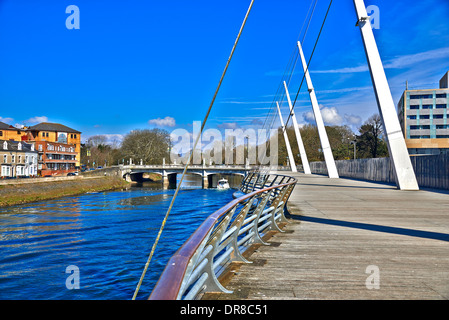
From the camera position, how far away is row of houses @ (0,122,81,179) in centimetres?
7131

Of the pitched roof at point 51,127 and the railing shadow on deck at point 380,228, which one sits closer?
the railing shadow on deck at point 380,228

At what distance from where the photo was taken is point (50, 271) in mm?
13703

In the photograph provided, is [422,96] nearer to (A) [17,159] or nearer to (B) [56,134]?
(A) [17,159]

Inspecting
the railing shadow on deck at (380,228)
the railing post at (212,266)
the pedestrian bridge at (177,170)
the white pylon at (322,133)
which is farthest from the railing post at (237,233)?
the pedestrian bridge at (177,170)

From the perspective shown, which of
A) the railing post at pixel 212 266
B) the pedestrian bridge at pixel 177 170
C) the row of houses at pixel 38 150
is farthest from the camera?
the pedestrian bridge at pixel 177 170

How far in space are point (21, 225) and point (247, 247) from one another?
2411 cm

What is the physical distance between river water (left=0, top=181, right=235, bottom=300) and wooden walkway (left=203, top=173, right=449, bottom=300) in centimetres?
445

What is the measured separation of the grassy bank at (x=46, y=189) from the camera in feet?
138

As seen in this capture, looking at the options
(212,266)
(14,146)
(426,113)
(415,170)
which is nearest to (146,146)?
(14,146)

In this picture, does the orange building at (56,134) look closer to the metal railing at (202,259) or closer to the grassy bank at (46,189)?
the grassy bank at (46,189)

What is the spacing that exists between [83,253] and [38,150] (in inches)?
3018

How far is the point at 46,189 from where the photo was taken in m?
50.0

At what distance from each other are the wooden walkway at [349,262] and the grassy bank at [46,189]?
39760 millimetres
